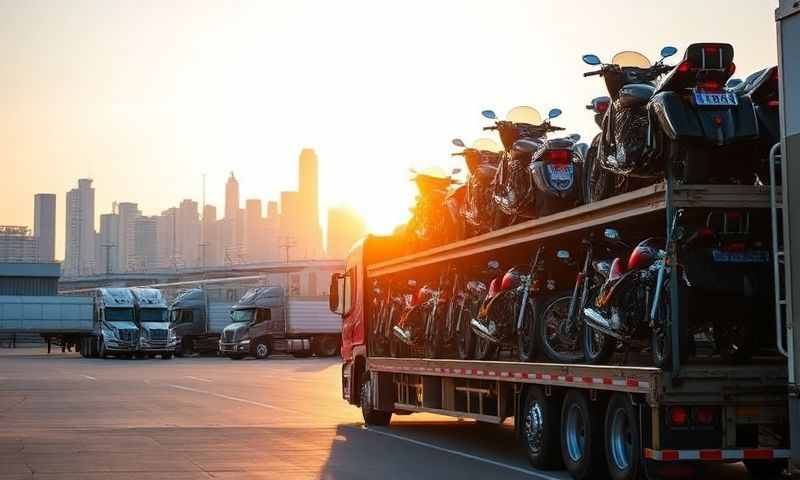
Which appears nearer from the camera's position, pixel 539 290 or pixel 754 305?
pixel 754 305

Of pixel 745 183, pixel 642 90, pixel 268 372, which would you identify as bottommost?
pixel 268 372

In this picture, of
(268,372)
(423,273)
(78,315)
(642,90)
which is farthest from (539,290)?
(78,315)

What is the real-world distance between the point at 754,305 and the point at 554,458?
300 centimetres

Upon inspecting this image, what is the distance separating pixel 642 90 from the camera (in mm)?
11219

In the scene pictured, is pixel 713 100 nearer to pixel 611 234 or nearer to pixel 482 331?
pixel 611 234

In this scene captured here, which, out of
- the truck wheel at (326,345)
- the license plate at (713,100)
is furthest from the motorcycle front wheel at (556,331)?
the truck wheel at (326,345)

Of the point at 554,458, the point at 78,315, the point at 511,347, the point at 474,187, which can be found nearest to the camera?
the point at 554,458

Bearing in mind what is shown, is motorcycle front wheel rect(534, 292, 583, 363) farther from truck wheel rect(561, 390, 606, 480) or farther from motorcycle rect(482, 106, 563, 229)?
motorcycle rect(482, 106, 563, 229)

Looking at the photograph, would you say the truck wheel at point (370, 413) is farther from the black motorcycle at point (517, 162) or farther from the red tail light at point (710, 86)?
the red tail light at point (710, 86)

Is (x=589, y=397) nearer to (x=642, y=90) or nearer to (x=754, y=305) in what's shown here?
(x=754, y=305)

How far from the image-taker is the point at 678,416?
32.8 feet

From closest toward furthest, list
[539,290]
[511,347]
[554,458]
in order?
[554,458], [539,290], [511,347]

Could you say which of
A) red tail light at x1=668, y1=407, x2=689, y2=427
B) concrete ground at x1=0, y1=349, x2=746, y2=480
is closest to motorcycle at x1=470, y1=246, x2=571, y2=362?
concrete ground at x1=0, y1=349, x2=746, y2=480

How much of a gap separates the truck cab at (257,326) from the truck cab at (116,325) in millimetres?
4438
